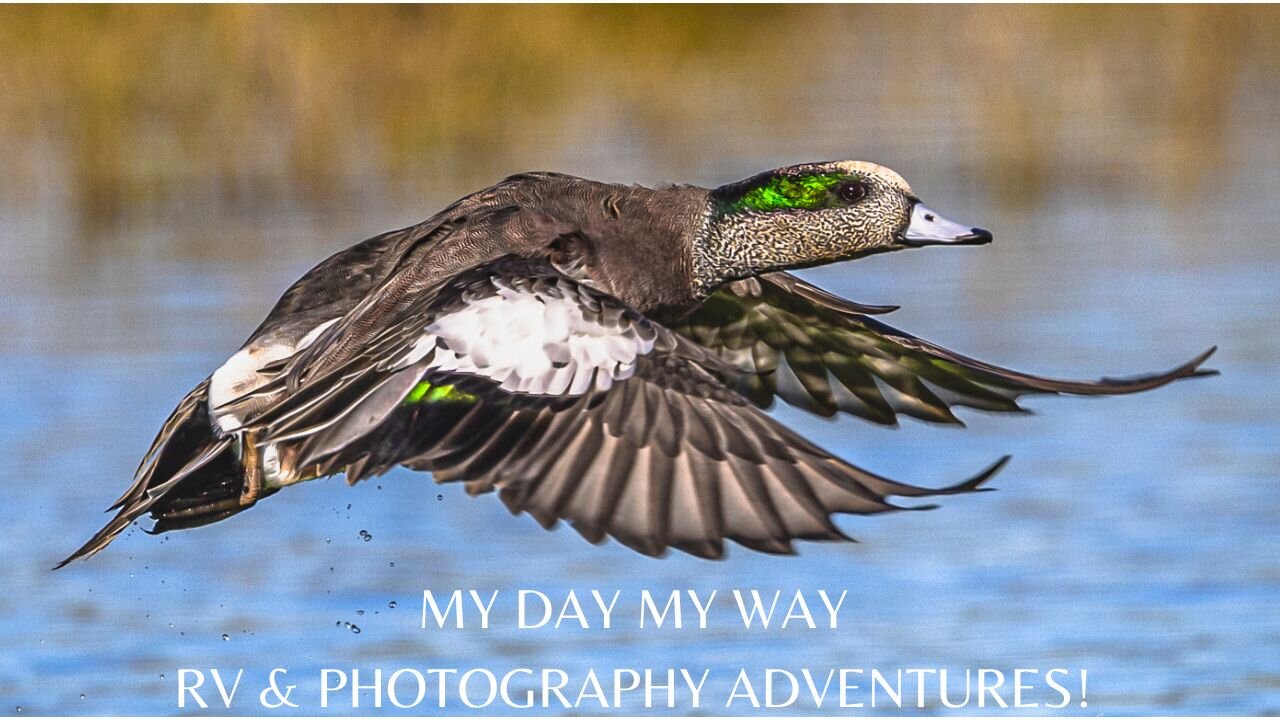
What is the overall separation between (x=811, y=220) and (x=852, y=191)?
0.46ft

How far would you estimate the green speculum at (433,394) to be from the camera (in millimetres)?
5277

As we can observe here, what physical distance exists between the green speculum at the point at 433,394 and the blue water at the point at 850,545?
181cm

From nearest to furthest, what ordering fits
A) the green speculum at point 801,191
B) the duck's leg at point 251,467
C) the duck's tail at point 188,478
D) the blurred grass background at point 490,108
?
the duck's leg at point 251,467
the duck's tail at point 188,478
the green speculum at point 801,191
the blurred grass background at point 490,108

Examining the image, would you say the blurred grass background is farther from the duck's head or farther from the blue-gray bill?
the blue-gray bill

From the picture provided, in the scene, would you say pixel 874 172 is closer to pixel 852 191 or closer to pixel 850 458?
pixel 852 191

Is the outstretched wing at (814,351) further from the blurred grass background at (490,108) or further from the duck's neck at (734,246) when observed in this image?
the blurred grass background at (490,108)

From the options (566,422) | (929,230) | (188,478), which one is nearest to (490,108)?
(929,230)

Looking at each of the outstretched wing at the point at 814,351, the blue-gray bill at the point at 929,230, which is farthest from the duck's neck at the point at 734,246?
the outstretched wing at the point at 814,351

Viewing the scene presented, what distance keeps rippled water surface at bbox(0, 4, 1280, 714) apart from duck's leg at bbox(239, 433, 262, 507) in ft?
4.24

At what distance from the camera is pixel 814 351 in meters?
6.77

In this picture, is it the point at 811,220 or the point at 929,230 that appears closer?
the point at 929,230

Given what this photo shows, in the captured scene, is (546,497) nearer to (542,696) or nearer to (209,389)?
(209,389)

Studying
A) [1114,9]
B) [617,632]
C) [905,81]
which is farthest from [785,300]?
[1114,9]

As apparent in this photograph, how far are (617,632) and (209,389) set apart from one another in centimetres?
190
